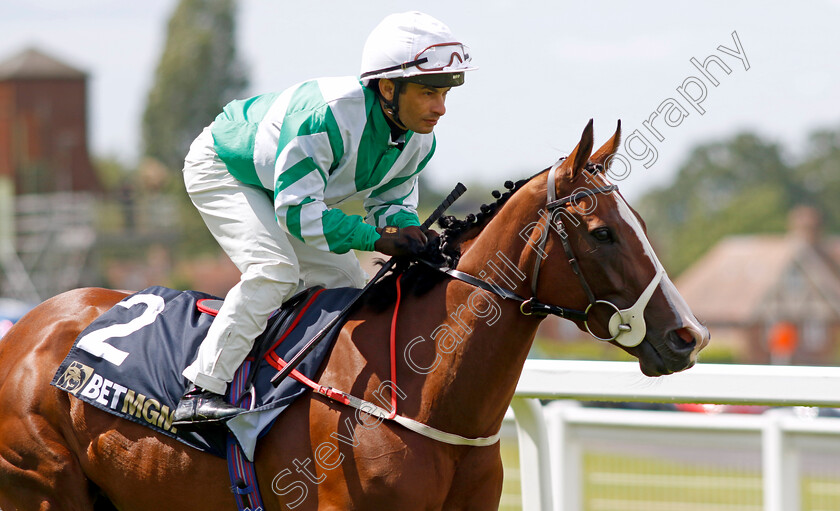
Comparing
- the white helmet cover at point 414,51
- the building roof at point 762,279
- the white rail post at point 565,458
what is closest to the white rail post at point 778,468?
the white rail post at point 565,458

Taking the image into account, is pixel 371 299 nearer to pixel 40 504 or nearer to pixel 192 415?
pixel 192 415

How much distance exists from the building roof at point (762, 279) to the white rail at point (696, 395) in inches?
1734

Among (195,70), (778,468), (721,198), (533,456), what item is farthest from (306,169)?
(721,198)

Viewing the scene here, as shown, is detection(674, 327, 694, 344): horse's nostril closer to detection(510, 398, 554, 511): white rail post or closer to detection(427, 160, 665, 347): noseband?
detection(427, 160, 665, 347): noseband

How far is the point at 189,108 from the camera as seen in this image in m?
51.7

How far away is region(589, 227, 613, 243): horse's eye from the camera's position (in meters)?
3.04

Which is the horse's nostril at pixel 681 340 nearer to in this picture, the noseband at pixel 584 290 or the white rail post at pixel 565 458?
the noseband at pixel 584 290

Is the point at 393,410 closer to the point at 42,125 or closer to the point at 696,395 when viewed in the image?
the point at 696,395

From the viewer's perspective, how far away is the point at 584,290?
307 cm

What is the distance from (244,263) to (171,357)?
0.42 meters

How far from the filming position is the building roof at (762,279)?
159 feet

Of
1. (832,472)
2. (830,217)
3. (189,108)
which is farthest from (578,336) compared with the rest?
(832,472)

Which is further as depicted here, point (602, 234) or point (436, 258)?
point (436, 258)

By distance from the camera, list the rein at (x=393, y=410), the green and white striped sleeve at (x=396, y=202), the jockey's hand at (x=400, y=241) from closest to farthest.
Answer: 1. the rein at (x=393, y=410)
2. the jockey's hand at (x=400, y=241)
3. the green and white striped sleeve at (x=396, y=202)
